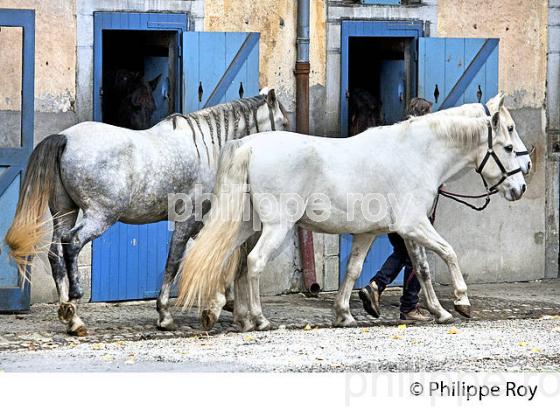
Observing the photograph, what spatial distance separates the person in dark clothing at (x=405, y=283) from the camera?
1112 centimetres

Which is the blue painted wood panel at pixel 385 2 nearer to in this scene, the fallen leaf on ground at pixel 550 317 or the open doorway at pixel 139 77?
the open doorway at pixel 139 77

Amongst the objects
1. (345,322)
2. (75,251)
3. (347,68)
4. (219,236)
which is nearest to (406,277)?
(345,322)

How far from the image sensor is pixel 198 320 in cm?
1097

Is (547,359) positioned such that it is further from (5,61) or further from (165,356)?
(5,61)

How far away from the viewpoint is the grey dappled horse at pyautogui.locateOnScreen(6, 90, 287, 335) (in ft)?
32.6

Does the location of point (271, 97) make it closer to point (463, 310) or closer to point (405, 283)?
point (405, 283)

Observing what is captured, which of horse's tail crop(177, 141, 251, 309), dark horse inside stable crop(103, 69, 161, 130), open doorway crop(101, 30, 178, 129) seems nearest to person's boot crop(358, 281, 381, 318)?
horse's tail crop(177, 141, 251, 309)

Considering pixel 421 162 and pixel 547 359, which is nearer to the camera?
pixel 547 359

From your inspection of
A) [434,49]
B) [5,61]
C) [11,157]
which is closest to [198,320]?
[11,157]

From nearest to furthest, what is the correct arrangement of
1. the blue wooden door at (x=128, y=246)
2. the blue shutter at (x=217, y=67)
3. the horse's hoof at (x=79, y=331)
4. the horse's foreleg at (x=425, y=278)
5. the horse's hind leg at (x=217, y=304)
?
the horse's hoof at (x=79, y=331), the horse's hind leg at (x=217, y=304), the horse's foreleg at (x=425, y=278), the blue wooden door at (x=128, y=246), the blue shutter at (x=217, y=67)

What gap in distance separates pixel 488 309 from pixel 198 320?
2.62 m

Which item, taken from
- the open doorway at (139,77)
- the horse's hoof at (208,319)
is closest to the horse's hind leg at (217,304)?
the horse's hoof at (208,319)

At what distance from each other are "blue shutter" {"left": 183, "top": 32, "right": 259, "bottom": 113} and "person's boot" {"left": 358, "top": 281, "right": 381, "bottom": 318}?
2.30m

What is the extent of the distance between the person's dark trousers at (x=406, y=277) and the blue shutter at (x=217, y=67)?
2099 millimetres
